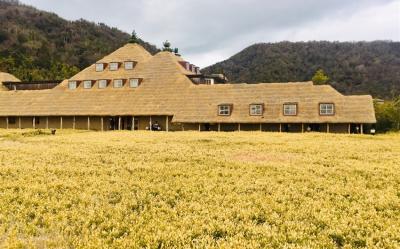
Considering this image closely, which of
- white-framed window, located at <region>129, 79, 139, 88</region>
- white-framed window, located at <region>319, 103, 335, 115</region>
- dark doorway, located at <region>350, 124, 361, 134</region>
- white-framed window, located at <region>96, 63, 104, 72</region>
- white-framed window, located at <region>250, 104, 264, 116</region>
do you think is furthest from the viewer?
white-framed window, located at <region>96, 63, 104, 72</region>

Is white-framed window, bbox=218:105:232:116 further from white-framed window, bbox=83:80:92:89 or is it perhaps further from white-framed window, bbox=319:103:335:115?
white-framed window, bbox=83:80:92:89

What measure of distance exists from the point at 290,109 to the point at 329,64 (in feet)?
296

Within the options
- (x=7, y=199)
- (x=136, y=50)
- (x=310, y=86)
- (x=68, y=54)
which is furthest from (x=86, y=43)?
(x=7, y=199)

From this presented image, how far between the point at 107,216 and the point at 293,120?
4636 cm

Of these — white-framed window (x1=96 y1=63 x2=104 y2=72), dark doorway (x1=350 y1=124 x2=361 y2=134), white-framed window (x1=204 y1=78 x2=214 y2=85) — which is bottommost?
dark doorway (x1=350 y1=124 x2=361 y2=134)

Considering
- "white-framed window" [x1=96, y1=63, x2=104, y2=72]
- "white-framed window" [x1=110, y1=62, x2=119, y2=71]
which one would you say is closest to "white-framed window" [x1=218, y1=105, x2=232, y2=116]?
"white-framed window" [x1=110, y1=62, x2=119, y2=71]

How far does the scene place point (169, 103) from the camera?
207 ft

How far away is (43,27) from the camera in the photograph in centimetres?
18300

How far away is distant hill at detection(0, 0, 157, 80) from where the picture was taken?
127m

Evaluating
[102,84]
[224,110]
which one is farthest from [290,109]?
[102,84]

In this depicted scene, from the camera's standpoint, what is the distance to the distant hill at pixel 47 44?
127 m

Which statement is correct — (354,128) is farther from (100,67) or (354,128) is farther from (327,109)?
(100,67)

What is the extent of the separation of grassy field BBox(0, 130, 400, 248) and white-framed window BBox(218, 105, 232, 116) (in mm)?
36628

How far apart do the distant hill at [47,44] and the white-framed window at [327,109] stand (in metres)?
83.1
